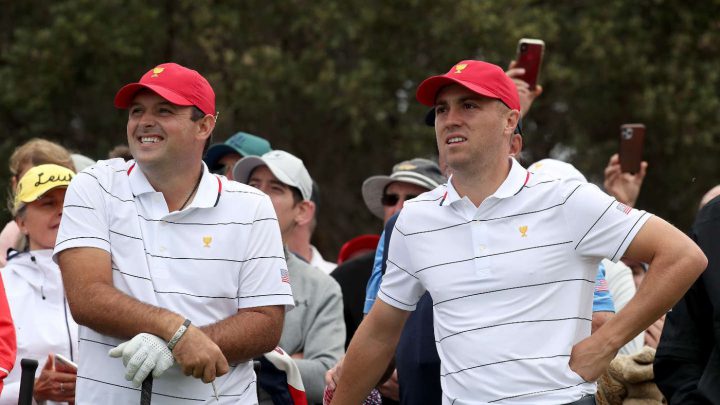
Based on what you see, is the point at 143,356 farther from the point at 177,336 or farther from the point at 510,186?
the point at 510,186

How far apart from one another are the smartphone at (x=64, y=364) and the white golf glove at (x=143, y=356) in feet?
4.05

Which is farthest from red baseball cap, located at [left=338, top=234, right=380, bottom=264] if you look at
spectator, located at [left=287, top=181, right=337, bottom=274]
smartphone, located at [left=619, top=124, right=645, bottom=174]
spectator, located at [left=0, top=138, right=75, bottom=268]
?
spectator, located at [left=0, top=138, right=75, bottom=268]

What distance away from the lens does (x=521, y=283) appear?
4574 millimetres

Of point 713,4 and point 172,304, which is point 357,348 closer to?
point 172,304

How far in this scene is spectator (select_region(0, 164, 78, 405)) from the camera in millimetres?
5863

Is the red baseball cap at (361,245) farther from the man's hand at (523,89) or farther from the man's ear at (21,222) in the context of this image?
the man's ear at (21,222)

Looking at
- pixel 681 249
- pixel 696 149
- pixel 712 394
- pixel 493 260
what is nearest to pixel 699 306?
pixel 712 394

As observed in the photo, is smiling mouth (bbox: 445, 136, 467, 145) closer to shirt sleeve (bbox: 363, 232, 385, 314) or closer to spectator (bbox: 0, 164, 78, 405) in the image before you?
shirt sleeve (bbox: 363, 232, 385, 314)

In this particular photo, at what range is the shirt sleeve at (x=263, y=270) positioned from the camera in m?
4.88

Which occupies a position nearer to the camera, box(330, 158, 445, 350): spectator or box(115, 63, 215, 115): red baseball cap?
box(115, 63, 215, 115): red baseball cap

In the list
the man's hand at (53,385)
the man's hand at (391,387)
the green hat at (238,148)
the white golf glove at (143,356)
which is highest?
the green hat at (238,148)

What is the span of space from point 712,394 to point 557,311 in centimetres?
83

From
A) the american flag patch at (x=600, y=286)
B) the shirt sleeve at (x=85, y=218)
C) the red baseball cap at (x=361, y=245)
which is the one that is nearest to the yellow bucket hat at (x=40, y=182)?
the shirt sleeve at (x=85, y=218)

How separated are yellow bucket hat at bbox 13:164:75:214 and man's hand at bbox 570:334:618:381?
2976 mm
